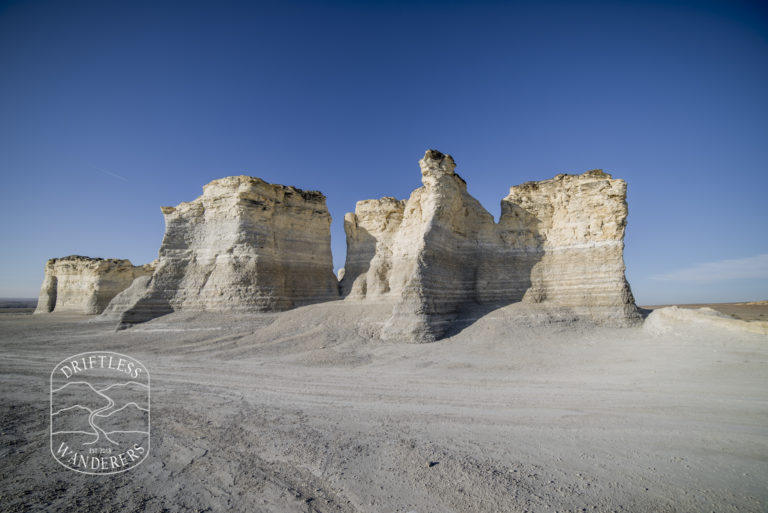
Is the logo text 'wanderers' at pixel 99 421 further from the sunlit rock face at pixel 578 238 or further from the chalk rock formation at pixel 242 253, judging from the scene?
the sunlit rock face at pixel 578 238

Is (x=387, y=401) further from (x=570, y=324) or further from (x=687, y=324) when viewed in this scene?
(x=687, y=324)

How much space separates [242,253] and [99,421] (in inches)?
619

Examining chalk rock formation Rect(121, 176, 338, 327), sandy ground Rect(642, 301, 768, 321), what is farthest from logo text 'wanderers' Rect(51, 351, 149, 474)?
sandy ground Rect(642, 301, 768, 321)

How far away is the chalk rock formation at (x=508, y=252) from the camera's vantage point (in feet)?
46.3

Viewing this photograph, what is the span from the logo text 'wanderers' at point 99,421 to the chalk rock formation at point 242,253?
10677 millimetres

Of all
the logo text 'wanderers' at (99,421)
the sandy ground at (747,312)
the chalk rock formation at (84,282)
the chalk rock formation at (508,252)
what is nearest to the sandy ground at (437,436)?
the logo text 'wanderers' at (99,421)

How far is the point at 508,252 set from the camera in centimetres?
1723

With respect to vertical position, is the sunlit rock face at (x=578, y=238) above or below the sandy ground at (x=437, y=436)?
above

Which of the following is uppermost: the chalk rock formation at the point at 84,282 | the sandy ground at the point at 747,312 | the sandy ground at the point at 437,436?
the chalk rock formation at the point at 84,282

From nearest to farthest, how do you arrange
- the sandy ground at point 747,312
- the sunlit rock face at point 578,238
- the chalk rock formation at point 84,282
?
the sunlit rock face at point 578,238 → the sandy ground at point 747,312 → the chalk rock formation at point 84,282

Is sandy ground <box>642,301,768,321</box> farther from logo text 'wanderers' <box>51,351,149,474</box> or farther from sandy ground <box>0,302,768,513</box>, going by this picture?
logo text 'wanderers' <box>51,351,149,474</box>

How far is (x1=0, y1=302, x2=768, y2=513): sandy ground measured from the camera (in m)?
2.88

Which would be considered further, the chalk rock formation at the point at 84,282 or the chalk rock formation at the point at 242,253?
the chalk rock formation at the point at 84,282

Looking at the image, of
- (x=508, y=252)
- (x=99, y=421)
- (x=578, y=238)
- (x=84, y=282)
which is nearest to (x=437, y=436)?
(x=99, y=421)
